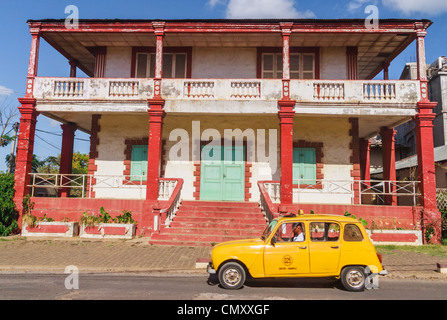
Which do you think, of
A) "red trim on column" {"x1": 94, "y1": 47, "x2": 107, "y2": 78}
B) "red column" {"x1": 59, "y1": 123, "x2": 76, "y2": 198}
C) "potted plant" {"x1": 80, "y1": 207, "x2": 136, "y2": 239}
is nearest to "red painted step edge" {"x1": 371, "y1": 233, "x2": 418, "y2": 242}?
"potted plant" {"x1": 80, "y1": 207, "x2": 136, "y2": 239}

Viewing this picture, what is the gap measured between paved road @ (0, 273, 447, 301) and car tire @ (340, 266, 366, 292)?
5.8 inches

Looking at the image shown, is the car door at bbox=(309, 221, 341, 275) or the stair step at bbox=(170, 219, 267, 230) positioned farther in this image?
the stair step at bbox=(170, 219, 267, 230)

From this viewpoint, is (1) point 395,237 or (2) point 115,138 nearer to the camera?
(1) point 395,237

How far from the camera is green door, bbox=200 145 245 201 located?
14.8m

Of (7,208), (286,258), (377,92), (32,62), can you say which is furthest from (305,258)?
(32,62)

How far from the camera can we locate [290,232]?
254 inches

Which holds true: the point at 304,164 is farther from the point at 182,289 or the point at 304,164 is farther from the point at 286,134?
the point at 182,289

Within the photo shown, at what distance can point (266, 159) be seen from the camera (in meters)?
14.9

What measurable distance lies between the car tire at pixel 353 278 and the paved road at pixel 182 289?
0.15m

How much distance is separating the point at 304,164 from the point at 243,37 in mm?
6243

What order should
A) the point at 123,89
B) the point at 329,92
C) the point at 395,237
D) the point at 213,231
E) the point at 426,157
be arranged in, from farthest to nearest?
the point at 123,89, the point at 329,92, the point at 426,157, the point at 395,237, the point at 213,231

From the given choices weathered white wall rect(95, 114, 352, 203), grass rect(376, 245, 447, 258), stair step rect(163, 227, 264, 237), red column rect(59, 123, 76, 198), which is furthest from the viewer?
red column rect(59, 123, 76, 198)

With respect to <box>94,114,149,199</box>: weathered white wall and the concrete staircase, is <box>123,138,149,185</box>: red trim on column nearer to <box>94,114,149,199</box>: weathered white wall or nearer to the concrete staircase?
<box>94,114,149,199</box>: weathered white wall

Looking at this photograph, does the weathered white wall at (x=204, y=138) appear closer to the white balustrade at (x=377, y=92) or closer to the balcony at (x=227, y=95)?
the balcony at (x=227, y=95)
